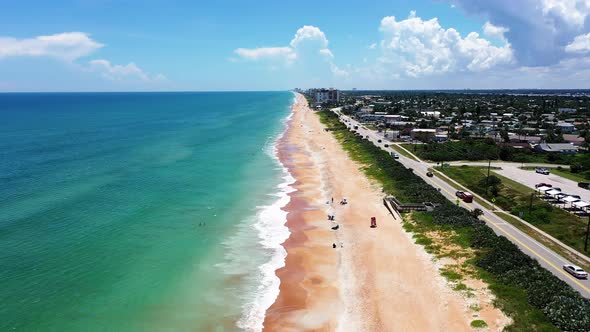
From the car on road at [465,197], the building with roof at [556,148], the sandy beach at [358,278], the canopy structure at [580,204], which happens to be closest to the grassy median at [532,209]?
the canopy structure at [580,204]

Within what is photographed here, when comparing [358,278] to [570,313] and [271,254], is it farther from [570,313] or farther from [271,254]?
[570,313]

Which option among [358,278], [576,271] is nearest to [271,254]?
[358,278]

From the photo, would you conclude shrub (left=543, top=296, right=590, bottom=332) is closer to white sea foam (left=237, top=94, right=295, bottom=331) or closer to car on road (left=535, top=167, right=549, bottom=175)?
white sea foam (left=237, top=94, right=295, bottom=331)

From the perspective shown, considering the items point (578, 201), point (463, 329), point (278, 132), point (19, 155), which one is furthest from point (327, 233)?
point (278, 132)

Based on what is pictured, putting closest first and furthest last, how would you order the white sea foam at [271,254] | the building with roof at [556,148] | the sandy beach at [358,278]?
the sandy beach at [358,278] < the white sea foam at [271,254] < the building with roof at [556,148]

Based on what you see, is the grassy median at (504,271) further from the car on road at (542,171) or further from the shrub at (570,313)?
the car on road at (542,171)

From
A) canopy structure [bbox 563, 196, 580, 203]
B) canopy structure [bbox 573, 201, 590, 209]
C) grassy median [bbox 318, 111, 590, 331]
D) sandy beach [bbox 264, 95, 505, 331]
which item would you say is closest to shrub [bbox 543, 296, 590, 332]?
grassy median [bbox 318, 111, 590, 331]

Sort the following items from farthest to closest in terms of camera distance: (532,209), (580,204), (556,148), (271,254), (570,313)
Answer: (556,148), (532,209), (580,204), (271,254), (570,313)
